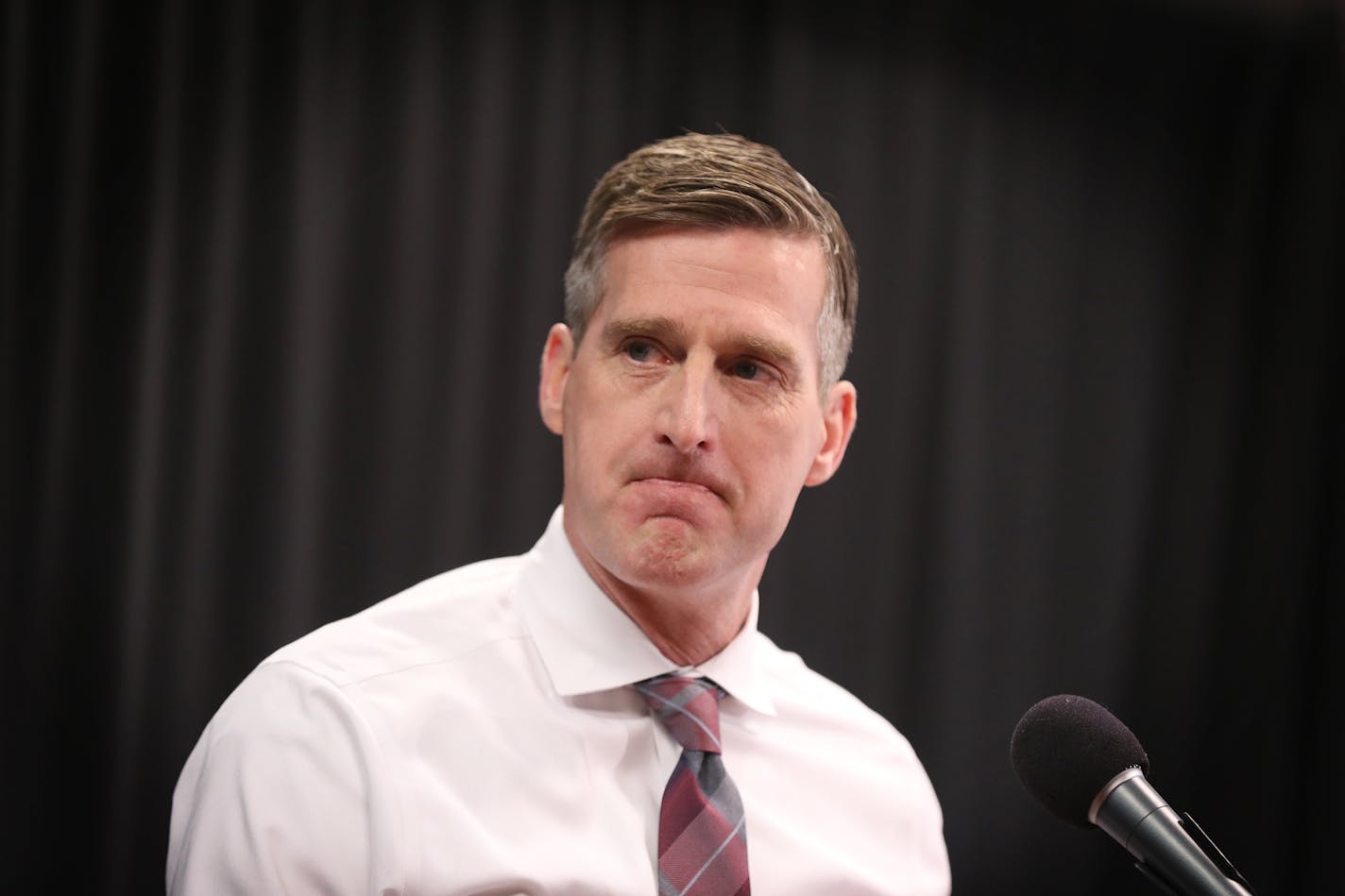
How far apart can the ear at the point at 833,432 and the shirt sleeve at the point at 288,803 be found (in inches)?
32.1

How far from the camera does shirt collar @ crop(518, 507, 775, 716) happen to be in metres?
1.65

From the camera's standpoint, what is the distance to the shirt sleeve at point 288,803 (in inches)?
53.5

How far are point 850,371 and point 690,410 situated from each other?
1446mm

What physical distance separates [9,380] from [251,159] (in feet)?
2.01

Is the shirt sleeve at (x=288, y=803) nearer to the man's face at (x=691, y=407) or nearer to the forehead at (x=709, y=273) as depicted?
the man's face at (x=691, y=407)

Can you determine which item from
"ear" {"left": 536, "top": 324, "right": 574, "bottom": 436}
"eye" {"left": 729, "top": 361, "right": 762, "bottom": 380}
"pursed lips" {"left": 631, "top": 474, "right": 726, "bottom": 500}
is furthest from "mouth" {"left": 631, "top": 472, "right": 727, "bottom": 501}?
"ear" {"left": 536, "top": 324, "right": 574, "bottom": 436}

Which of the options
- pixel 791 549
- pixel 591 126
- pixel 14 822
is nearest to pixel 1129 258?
pixel 791 549

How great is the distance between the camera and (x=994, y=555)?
311 cm

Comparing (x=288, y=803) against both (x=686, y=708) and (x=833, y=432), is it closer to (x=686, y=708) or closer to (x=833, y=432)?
(x=686, y=708)

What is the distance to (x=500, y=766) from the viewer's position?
5.05 ft

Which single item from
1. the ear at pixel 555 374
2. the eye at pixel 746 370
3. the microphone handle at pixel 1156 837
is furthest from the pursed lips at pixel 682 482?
the microphone handle at pixel 1156 837

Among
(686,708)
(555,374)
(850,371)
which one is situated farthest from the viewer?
(850,371)

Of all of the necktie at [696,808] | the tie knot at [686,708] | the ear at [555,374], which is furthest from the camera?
the ear at [555,374]

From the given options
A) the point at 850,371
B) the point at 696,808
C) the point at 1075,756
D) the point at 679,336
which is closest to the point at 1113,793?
the point at 1075,756
